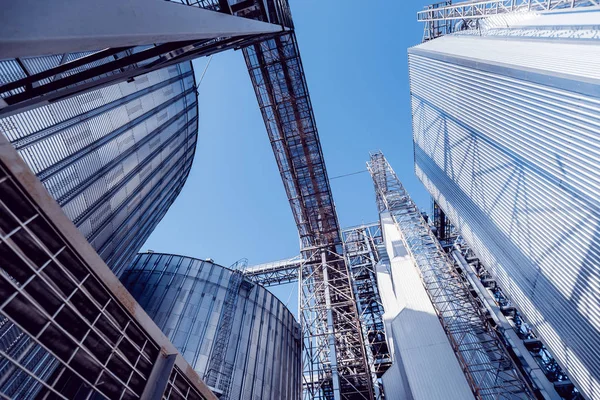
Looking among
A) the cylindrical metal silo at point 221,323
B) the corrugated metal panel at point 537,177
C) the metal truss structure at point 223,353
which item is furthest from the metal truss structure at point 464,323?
the metal truss structure at point 223,353

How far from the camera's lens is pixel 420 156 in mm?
30594

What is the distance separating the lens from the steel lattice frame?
2112 centimetres

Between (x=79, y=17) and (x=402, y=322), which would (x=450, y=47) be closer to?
(x=402, y=322)

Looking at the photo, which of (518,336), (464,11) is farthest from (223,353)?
(464,11)

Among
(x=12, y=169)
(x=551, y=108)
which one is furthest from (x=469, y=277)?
(x=12, y=169)

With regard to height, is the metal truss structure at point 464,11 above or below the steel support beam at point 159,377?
above

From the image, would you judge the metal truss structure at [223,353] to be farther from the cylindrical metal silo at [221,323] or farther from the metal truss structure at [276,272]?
the metal truss structure at [276,272]

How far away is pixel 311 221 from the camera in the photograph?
3048cm

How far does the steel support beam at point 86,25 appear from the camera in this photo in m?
2.32

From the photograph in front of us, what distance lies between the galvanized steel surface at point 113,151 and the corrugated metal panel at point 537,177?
18693mm

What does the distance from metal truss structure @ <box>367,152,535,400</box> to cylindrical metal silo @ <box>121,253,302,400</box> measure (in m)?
12.2

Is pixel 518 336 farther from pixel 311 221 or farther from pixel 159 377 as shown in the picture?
pixel 159 377

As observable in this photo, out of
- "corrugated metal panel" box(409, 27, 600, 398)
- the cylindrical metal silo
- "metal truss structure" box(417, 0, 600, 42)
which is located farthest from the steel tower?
"metal truss structure" box(417, 0, 600, 42)

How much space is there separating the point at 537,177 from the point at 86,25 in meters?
16.6
